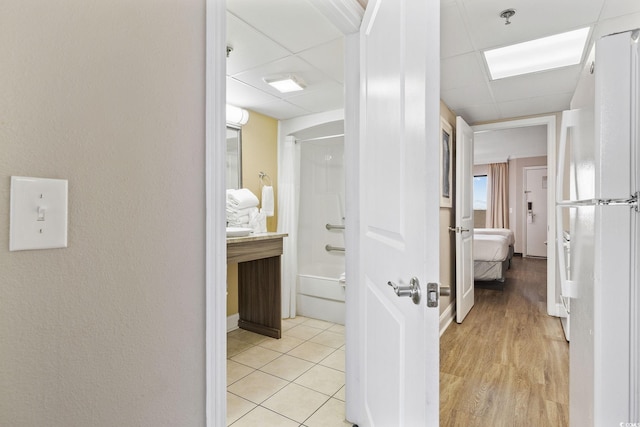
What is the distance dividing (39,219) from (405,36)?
95 cm

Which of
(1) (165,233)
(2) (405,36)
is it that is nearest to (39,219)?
(1) (165,233)

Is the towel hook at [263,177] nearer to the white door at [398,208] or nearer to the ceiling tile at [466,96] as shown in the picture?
the ceiling tile at [466,96]

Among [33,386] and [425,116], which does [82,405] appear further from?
[425,116]

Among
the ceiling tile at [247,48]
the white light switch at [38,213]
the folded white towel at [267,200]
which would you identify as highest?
the ceiling tile at [247,48]

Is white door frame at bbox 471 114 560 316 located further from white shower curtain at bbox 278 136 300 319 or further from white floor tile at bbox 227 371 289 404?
white floor tile at bbox 227 371 289 404

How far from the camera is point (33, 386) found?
0.54 metres

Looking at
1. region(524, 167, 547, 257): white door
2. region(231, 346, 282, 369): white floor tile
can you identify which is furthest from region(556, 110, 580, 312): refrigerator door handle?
region(524, 167, 547, 257): white door

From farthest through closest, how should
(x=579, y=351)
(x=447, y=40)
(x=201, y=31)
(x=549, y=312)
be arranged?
(x=549, y=312), (x=447, y=40), (x=579, y=351), (x=201, y=31)

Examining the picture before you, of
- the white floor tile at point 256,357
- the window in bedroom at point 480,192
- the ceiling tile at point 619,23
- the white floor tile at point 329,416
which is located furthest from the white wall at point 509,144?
the white floor tile at point 329,416

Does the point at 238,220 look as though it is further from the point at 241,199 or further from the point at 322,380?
the point at 322,380

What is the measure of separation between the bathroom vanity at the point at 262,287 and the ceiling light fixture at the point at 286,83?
4.02 feet

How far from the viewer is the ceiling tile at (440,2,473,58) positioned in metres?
1.66

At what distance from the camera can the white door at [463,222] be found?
308cm

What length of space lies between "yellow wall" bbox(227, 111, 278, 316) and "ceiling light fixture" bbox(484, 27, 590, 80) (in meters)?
2.11
